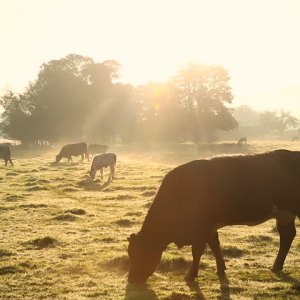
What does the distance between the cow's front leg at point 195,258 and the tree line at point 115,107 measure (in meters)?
66.0

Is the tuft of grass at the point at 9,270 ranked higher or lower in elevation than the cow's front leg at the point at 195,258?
lower

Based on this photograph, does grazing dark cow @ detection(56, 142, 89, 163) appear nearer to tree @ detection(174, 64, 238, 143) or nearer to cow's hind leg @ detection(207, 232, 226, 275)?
tree @ detection(174, 64, 238, 143)

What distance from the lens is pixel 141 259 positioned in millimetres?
9211

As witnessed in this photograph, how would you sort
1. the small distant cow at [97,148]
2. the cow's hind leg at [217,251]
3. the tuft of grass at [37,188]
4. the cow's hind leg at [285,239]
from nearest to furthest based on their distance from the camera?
the cow's hind leg at [217,251]
the cow's hind leg at [285,239]
the tuft of grass at [37,188]
the small distant cow at [97,148]

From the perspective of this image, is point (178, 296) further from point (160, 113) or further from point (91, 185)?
point (160, 113)

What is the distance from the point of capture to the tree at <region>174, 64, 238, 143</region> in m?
75.2

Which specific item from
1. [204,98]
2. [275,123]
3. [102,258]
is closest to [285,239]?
[102,258]

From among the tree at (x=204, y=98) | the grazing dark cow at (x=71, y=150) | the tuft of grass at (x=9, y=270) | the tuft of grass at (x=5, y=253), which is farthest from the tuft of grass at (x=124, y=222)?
the tree at (x=204, y=98)

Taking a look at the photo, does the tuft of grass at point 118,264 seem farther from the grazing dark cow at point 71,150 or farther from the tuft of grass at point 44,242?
the grazing dark cow at point 71,150

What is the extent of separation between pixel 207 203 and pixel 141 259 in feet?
5.86

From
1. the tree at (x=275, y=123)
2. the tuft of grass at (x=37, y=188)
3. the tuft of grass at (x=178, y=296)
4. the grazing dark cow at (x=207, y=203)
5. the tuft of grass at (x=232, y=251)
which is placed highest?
the tree at (x=275, y=123)

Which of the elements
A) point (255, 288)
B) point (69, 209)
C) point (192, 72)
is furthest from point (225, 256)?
point (192, 72)

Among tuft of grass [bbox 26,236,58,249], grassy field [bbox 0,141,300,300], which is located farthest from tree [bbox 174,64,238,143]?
tuft of grass [bbox 26,236,58,249]

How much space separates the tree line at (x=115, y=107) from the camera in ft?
249
